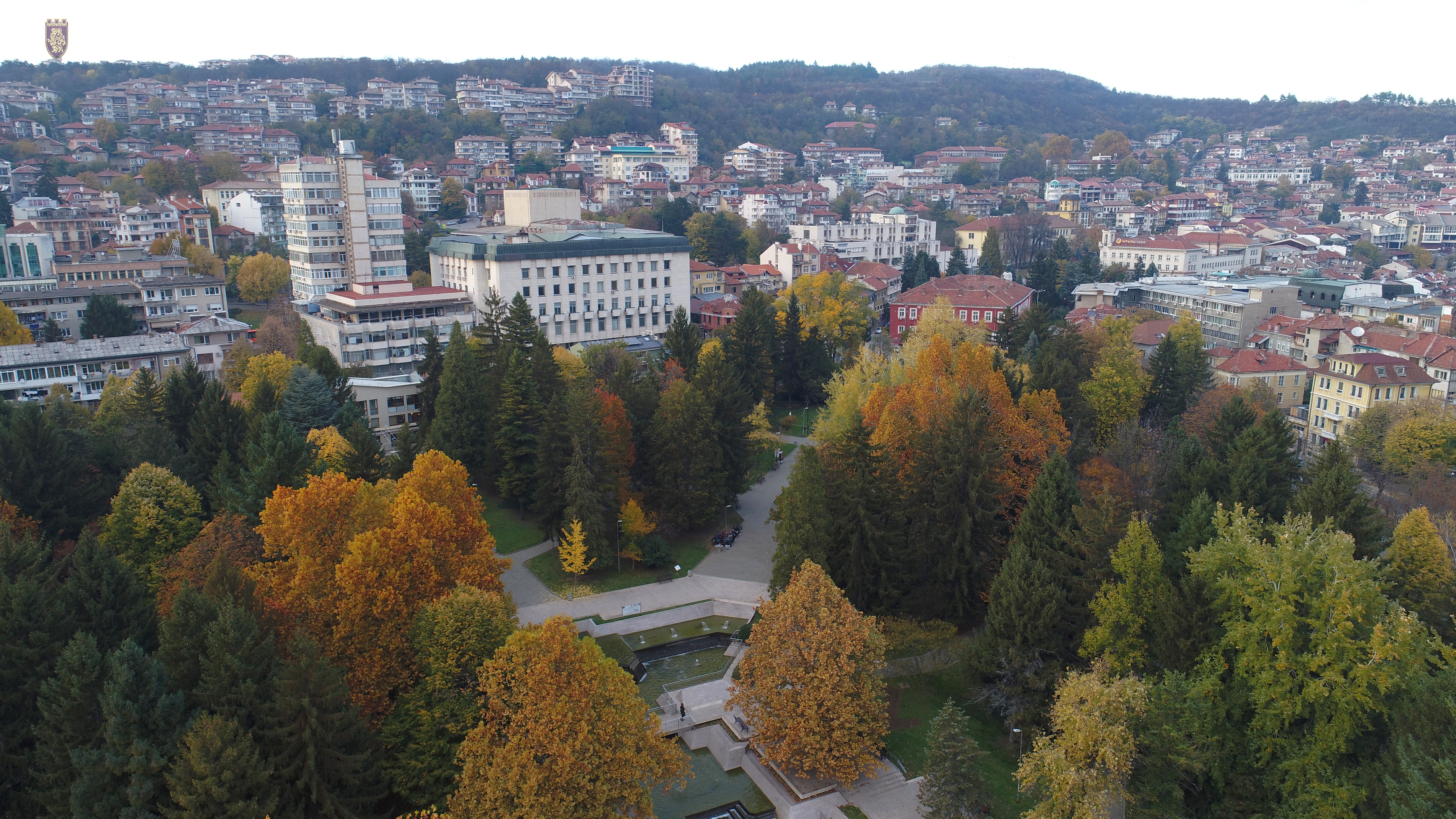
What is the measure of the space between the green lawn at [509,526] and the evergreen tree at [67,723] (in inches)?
652

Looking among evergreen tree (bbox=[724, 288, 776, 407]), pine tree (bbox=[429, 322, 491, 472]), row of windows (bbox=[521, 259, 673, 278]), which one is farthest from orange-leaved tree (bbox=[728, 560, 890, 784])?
row of windows (bbox=[521, 259, 673, 278])

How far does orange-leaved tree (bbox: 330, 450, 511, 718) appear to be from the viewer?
22391mm

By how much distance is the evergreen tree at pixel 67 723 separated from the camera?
60.5 ft

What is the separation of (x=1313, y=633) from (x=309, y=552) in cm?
2393

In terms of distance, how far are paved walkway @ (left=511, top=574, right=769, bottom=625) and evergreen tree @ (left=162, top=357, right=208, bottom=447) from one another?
15.4 meters

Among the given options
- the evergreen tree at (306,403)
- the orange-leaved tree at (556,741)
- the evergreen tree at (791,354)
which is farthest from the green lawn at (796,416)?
the orange-leaved tree at (556,741)

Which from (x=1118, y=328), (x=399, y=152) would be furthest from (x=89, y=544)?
(x=399, y=152)

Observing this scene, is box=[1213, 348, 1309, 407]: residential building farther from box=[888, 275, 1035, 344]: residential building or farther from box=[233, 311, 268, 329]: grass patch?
box=[233, 311, 268, 329]: grass patch

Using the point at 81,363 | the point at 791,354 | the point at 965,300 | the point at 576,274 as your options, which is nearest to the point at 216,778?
the point at 81,363

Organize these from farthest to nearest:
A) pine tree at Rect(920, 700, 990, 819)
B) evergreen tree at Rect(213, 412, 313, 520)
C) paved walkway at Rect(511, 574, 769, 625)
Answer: paved walkway at Rect(511, 574, 769, 625) < evergreen tree at Rect(213, 412, 313, 520) < pine tree at Rect(920, 700, 990, 819)

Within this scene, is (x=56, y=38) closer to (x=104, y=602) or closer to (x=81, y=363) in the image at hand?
(x=81, y=363)

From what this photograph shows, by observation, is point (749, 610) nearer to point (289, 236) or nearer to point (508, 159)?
point (289, 236)

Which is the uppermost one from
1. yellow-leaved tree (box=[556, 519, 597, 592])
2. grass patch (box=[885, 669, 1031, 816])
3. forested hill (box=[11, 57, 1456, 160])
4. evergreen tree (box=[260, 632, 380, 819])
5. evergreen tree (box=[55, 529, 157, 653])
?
forested hill (box=[11, 57, 1456, 160])

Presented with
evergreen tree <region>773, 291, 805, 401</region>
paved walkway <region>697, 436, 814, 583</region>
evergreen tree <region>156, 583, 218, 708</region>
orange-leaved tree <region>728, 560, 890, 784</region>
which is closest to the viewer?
evergreen tree <region>156, 583, 218, 708</region>
